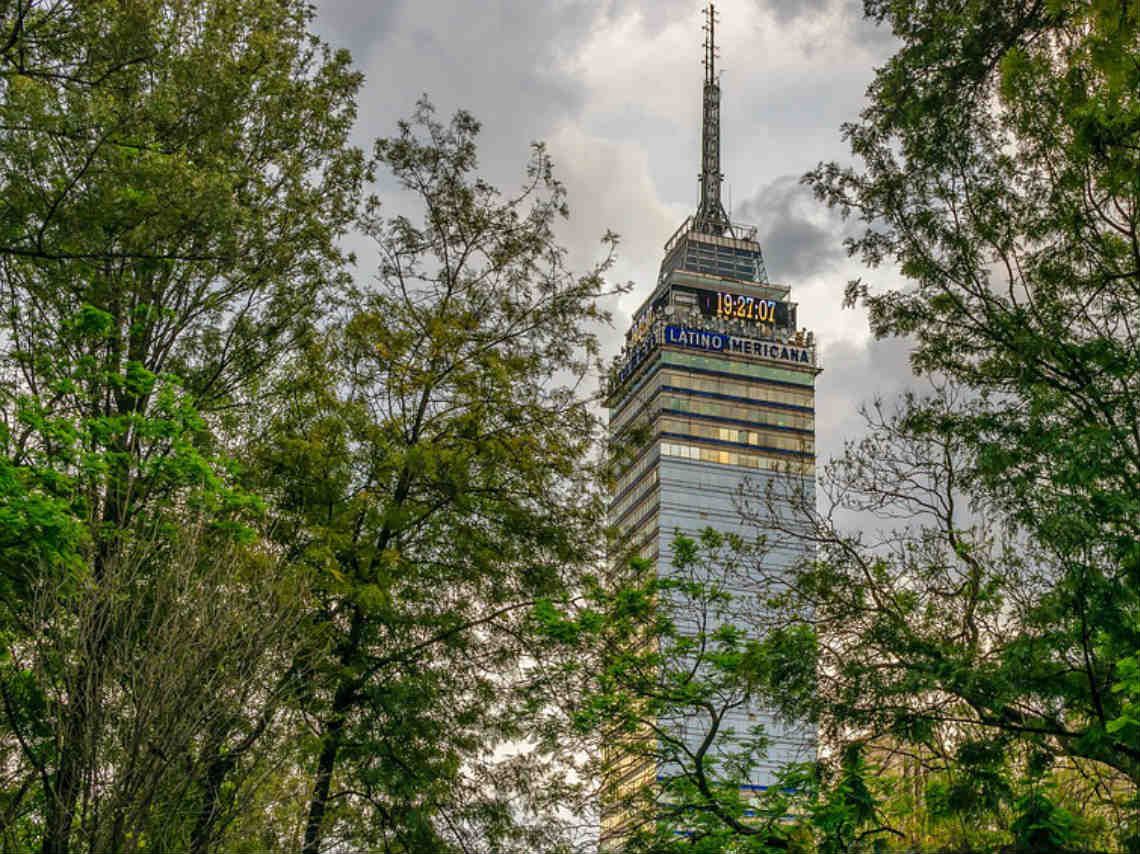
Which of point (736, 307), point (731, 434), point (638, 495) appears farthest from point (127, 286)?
point (736, 307)

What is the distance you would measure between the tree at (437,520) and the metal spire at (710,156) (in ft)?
321

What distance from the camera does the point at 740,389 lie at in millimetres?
109688

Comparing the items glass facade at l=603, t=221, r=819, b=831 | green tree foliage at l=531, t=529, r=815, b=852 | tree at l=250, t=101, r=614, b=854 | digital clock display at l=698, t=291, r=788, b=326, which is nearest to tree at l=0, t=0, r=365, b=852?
tree at l=250, t=101, r=614, b=854

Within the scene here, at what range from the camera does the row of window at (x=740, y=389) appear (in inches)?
4250

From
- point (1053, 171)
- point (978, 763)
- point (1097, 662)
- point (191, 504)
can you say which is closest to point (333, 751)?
point (191, 504)

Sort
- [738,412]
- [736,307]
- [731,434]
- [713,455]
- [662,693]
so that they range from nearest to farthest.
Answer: [662,693], [713,455], [731,434], [738,412], [736,307]

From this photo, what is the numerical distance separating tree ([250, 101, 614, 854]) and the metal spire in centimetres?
9795

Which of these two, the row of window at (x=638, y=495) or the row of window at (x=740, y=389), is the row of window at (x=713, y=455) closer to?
the row of window at (x=638, y=495)

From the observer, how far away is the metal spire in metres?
110

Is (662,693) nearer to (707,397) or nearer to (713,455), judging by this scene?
(713,455)

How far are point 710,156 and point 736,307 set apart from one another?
15541 mm

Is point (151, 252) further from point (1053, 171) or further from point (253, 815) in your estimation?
point (1053, 171)

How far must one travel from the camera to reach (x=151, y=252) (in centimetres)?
1152

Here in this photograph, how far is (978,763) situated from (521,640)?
234 inches
